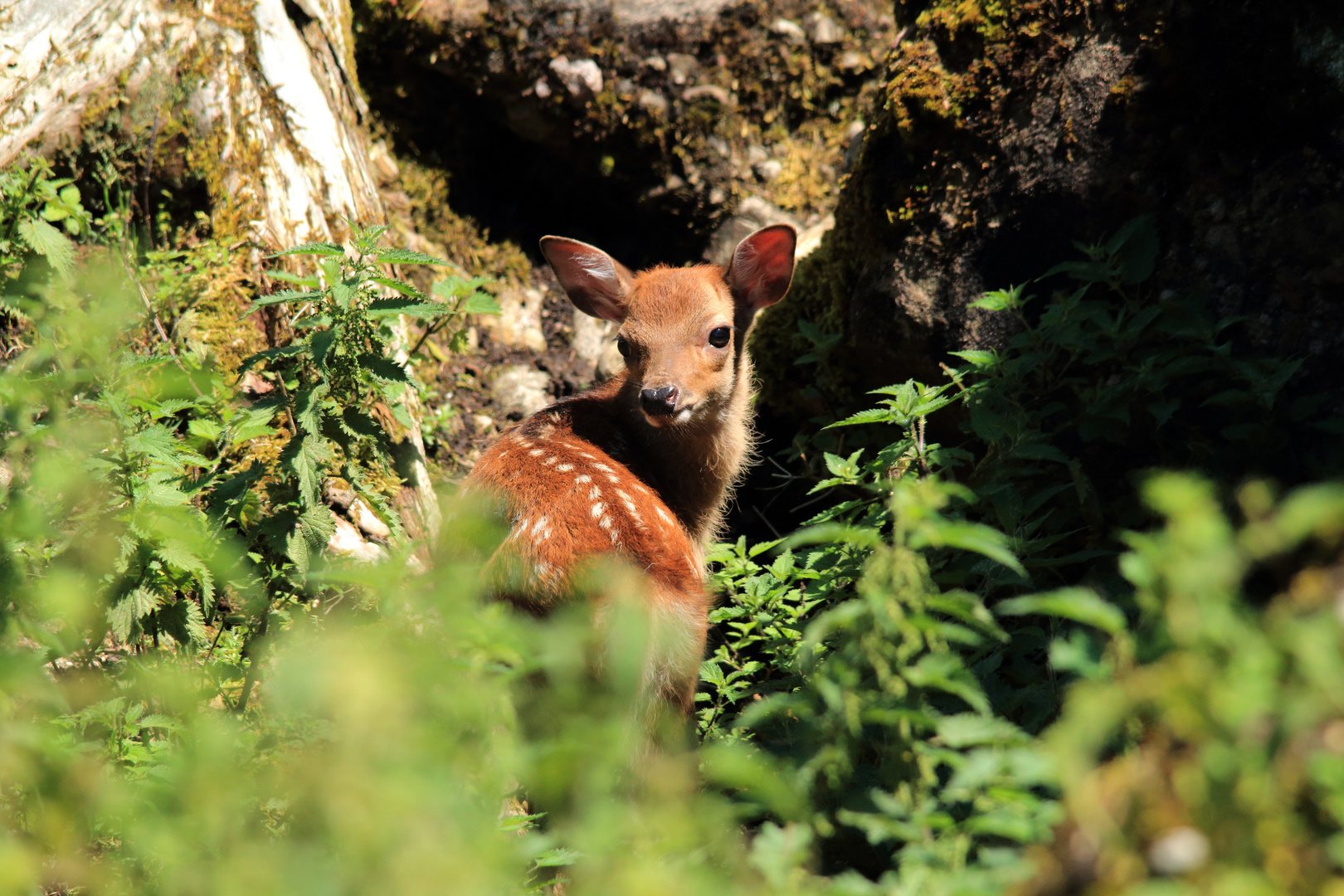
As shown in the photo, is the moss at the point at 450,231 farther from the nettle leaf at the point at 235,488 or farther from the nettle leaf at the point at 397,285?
the nettle leaf at the point at 235,488

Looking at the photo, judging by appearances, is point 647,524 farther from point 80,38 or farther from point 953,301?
point 80,38

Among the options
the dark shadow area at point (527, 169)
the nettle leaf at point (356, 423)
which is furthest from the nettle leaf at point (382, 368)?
the dark shadow area at point (527, 169)

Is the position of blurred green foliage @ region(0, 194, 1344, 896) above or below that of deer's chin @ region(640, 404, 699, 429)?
above

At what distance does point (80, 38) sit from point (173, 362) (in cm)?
259

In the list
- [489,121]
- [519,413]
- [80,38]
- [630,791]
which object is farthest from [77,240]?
[630,791]

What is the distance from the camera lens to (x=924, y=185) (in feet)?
14.2

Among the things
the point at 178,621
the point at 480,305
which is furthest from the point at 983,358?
the point at 178,621

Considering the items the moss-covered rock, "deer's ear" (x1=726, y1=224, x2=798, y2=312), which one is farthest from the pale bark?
the moss-covered rock

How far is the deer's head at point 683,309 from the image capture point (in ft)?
14.9

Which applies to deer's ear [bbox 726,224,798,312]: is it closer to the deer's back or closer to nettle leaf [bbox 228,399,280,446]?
the deer's back

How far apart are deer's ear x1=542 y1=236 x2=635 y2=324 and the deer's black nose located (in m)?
1.00

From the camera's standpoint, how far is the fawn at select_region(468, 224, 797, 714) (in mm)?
Result: 3287

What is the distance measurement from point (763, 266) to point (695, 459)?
1108 millimetres

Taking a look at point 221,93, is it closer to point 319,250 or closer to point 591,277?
point 591,277
